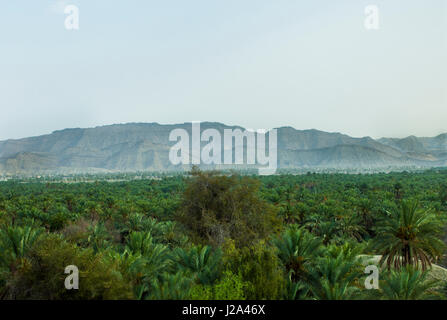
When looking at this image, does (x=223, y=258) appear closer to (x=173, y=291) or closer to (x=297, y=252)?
(x=297, y=252)

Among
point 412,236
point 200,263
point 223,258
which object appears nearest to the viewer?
point 223,258

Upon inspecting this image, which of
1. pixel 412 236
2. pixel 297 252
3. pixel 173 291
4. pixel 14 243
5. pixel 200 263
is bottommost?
pixel 200 263

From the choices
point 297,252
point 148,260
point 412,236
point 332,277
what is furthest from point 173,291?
point 412,236

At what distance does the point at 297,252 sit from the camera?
682 inches

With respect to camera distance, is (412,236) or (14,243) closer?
(14,243)

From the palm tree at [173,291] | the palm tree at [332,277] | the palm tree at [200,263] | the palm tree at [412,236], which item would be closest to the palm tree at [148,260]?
the palm tree at [200,263]

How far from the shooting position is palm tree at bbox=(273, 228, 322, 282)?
1696 centimetres

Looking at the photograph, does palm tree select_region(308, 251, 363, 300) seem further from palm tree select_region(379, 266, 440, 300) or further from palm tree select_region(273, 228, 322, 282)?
palm tree select_region(379, 266, 440, 300)

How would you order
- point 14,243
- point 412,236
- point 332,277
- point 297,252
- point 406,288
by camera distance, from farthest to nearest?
point 412,236
point 14,243
point 297,252
point 332,277
point 406,288

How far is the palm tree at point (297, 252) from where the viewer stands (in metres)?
17.0

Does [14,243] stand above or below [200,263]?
above
